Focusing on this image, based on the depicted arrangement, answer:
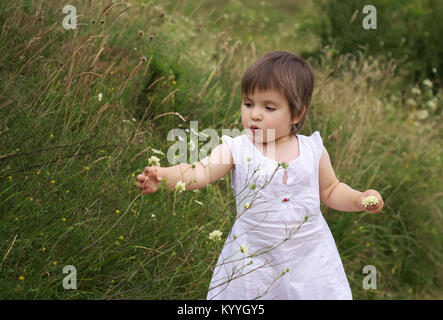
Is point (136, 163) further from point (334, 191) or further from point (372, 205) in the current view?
point (372, 205)

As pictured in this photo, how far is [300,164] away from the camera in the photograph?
246 cm

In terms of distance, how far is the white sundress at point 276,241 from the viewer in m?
2.38

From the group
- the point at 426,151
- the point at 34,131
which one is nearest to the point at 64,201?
the point at 34,131

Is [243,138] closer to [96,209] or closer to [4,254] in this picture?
[96,209]

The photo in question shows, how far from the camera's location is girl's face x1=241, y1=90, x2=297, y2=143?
7.84 ft

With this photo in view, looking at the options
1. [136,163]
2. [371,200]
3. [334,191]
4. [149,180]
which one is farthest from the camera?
[136,163]

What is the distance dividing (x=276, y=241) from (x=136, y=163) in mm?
1126

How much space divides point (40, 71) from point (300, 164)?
169cm

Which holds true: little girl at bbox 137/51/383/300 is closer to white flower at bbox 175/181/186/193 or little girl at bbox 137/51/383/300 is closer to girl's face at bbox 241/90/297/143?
girl's face at bbox 241/90/297/143

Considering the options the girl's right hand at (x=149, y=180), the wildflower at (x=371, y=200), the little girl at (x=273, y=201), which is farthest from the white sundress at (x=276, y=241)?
the girl's right hand at (x=149, y=180)

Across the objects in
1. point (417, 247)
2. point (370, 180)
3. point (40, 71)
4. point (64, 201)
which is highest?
point (40, 71)

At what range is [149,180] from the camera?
213cm

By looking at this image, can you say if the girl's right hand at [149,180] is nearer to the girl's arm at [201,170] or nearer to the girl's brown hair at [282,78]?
the girl's arm at [201,170]

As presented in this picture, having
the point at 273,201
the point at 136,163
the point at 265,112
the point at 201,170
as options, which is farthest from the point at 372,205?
the point at 136,163
